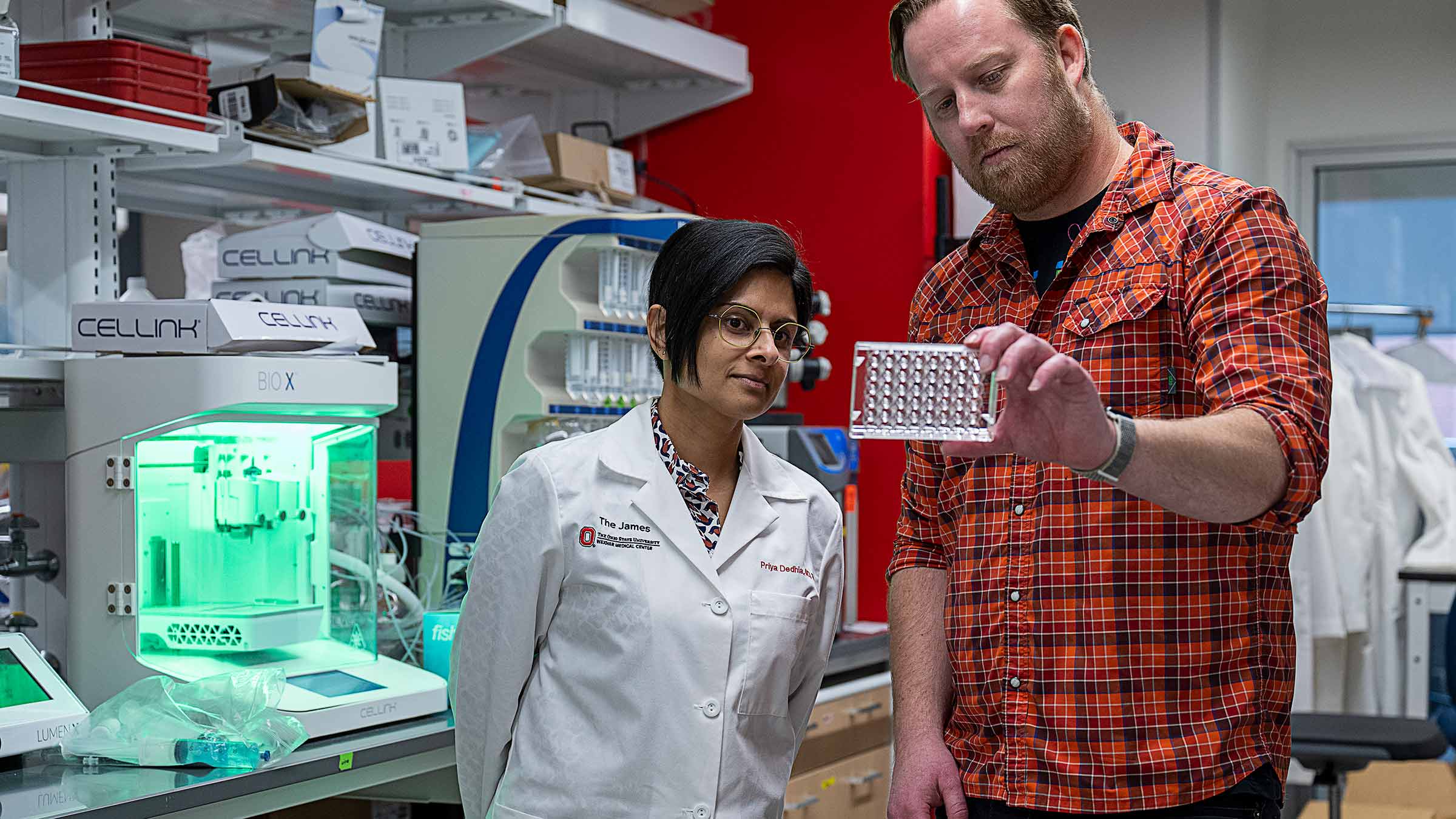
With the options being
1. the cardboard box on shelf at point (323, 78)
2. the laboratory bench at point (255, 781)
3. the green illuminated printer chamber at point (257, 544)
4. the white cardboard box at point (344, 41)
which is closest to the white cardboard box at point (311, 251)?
the cardboard box on shelf at point (323, 78)

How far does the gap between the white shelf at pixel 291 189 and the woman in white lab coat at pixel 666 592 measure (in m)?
1.21

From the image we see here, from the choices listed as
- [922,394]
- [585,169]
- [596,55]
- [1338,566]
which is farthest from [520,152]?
[1338,566]

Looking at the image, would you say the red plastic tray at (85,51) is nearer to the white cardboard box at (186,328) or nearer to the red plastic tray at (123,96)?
the red plastic tray at (123,96)

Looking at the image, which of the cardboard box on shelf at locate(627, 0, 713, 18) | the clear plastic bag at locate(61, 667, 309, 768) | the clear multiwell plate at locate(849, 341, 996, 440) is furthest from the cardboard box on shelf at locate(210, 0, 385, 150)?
the clear multiwell plate at locate(849, 341, 996, 440)

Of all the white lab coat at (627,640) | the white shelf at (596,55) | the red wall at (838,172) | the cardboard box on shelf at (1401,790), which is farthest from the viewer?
the cardboard box on shelf at (1401,790)

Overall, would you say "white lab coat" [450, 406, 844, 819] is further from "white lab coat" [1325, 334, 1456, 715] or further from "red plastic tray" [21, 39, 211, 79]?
"white lab coat" [1325, 334, 1456, 715]

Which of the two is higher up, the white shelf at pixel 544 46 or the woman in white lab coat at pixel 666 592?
the white shelf at pixel 544 46

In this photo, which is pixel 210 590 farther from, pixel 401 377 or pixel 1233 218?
pixel 1233 218

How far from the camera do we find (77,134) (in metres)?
2.32

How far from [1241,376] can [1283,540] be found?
0.29 metres

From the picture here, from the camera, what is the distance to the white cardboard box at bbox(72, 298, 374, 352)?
2.14 metres

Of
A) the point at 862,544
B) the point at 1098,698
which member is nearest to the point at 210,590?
the point at 1098,698

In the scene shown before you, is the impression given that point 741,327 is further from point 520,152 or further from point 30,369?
point 520,152

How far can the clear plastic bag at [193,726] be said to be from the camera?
192 cm
